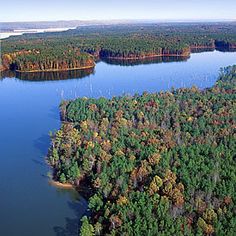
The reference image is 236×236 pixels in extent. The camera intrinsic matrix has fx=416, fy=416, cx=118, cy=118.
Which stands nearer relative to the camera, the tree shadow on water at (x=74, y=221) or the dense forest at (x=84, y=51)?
the tree shadow on water at (x=74, y=221)

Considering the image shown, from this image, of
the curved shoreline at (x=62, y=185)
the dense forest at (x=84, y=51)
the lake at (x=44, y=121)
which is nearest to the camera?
the lake at (x=44, y=121)

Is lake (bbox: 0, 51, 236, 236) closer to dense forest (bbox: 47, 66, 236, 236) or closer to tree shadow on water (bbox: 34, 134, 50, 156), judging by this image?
tree shadow on water (bbox: 34, 134, 50, 156)

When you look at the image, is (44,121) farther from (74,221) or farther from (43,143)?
(74,221)

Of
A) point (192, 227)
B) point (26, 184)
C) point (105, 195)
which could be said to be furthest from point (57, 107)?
point (192, 227)

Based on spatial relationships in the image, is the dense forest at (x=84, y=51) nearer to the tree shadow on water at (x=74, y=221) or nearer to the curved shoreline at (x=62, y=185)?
the curved shoreline at (x=62, y=185)

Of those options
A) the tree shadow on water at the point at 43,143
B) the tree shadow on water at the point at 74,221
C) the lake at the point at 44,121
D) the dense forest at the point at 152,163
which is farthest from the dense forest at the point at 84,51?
the tree shadow on water at the point at 74,221

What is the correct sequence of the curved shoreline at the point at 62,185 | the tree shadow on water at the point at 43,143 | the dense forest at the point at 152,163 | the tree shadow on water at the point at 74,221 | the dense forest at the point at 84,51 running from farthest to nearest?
the dense forest at the point at 84,51 < the tree shadow on water at the point at 43,143 < the curved shoreline at the point at 62,185 < the tree shadow on water at the point at 74,221 < the dense forest at the point at 152,163

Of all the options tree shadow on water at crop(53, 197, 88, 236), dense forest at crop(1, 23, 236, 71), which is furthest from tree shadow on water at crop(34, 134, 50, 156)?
dense forest at crop(1, 23, 236, 71)
